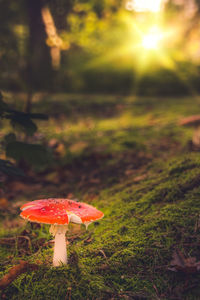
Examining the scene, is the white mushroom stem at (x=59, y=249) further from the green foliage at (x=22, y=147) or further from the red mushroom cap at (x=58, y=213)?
the green foliage at (x=22, y=147)

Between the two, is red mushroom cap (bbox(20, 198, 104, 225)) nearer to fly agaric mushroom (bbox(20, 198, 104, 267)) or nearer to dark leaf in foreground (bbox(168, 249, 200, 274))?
fly agaric mushroom (bbox(20, 198, 104, 267))

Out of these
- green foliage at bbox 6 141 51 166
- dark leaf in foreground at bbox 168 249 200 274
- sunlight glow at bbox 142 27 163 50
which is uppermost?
sunlight glow at bbox 142 27 163 50

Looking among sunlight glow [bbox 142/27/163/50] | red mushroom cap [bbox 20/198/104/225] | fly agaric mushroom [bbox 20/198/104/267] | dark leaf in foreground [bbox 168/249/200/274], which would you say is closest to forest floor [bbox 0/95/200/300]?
dark leaf in foreground [bbox 168/249/200/274]

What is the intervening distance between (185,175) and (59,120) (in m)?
4.78

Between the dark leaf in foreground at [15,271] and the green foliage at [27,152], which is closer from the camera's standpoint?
the dark leaf in foreground at [15,271]

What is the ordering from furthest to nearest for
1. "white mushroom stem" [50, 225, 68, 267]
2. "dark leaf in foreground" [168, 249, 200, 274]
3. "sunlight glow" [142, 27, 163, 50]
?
"sunlight glow" [142, 27, 163, 50], "white mushroom stem" [50, 225, 68, 267], "dark leaf in foreground" [168, 249, 200, 274]

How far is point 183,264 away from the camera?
162 cm

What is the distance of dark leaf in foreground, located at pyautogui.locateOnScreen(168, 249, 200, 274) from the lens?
1585mm

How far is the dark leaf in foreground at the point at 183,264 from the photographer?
1585 millimetres

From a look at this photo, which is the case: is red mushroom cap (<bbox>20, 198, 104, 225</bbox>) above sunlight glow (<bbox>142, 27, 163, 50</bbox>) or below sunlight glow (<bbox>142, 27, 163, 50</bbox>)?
below

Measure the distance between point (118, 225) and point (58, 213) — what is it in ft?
2.45

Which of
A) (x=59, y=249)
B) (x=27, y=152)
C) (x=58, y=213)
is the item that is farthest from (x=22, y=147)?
(x=59, y=249)

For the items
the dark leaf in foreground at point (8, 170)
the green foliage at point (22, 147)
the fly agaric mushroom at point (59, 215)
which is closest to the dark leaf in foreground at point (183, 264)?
the fly agaric mushroom at point (59, 215)

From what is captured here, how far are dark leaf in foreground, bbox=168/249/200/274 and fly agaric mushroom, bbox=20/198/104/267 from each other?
1.83ft
